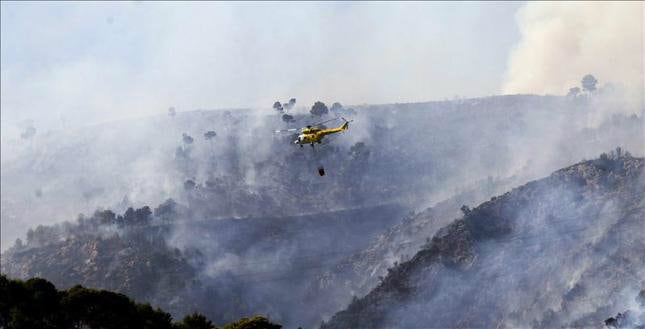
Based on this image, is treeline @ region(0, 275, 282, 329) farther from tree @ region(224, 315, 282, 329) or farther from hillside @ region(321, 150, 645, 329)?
hillside @ region(321, 150, 645, 329)

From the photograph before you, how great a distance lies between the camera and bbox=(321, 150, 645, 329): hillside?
16450 centimetres

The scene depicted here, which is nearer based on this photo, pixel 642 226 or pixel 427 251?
pixel 642 226

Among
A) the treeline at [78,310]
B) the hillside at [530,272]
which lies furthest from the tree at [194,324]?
the hillside at [530,272]

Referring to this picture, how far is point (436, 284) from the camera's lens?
182 m

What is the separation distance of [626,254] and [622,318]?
27.2 metres

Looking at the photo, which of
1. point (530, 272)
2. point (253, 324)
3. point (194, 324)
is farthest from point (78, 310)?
point (530, 272)

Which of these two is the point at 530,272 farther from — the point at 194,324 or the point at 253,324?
the point at 194,324

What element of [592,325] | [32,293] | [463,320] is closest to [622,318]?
[592,325]

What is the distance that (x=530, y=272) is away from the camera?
178 m

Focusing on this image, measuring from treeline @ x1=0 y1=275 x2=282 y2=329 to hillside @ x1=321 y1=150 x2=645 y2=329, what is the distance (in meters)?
97.5

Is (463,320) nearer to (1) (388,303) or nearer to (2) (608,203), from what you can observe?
(1) (388,303)

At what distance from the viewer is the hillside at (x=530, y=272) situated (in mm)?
164500

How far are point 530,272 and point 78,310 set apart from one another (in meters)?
119

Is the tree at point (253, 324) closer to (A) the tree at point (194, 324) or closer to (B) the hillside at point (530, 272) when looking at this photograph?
(A) the tree at point (194, 324)
